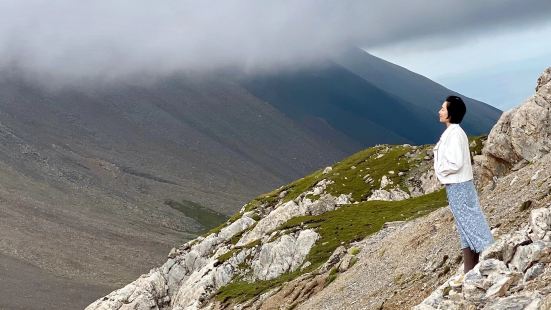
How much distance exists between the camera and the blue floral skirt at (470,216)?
1981cm

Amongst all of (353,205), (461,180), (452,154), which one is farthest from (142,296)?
Answer: (452,154)

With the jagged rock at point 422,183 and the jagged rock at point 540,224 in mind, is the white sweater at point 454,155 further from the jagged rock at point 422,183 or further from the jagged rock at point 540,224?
the jagged rock at point 422,183

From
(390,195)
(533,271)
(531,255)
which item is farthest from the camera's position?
(390,195)

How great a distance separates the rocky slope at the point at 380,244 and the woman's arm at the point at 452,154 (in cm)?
242

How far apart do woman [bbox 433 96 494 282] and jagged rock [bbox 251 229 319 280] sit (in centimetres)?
4526

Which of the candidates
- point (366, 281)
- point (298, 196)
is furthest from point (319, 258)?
point (298, 196)

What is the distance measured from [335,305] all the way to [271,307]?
12.3 meters

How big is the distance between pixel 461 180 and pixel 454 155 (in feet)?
2.58

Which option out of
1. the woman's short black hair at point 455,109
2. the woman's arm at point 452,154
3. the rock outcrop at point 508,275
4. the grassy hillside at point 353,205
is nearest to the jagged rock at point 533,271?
the rock outcrop at point 508,275

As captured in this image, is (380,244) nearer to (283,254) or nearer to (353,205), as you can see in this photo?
(283,254)

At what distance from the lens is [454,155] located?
19.5m

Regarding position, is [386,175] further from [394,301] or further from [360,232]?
[394,301]

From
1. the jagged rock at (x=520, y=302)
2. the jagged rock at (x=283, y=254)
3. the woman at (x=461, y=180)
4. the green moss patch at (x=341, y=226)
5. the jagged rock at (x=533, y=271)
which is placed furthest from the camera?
the jagged rock at (x=283, y=254)

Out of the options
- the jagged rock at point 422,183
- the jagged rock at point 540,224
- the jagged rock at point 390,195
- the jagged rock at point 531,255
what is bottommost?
the jagged rock at point 390,195
